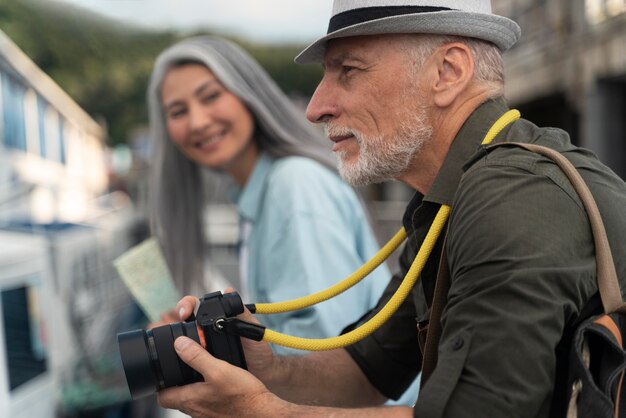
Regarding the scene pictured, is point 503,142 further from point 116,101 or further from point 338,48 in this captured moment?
A: point 116,101

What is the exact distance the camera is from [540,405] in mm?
1278

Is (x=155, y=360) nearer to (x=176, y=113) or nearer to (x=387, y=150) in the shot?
(x=387, y=150)

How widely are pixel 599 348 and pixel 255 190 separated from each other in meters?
1.55

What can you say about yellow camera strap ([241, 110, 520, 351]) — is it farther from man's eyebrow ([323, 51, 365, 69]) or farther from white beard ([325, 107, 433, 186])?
man's eyebrow ([323, 51, 365, 69])

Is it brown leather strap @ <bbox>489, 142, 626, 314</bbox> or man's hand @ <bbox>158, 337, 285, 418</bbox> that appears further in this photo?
man's hand @ <bbox>158, 337, 285, 418</bbox>

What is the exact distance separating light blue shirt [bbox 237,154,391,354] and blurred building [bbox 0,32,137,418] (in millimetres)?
608

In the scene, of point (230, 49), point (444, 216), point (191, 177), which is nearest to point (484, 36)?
point (444, 216)

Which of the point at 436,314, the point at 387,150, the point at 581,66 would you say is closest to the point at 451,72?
the point at 387,150

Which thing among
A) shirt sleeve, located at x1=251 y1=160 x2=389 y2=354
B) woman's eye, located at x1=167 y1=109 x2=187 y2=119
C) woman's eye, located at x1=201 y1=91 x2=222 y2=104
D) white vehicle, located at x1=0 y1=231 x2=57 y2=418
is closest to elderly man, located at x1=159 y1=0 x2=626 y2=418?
shirt sleeve, located at x1=251 y1=160 x2=389 y2=354

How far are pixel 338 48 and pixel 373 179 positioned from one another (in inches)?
Result: 11.0

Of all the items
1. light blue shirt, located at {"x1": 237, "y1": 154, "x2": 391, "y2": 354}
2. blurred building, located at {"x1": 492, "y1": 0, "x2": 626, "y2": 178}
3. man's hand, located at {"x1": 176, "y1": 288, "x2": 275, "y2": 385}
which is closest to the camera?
man's hand, located at {"x1": 176, "y1": 288, "x2": 275, "y2": 385}

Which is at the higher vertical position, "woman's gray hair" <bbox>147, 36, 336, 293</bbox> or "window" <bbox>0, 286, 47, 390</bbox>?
"woman's gray hair" <bbox>147, 36, 336, 293</bbox>

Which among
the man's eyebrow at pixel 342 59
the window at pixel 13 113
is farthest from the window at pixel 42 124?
the man's eyebrow at pixel 342 59

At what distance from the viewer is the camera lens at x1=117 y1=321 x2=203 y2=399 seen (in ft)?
4.91
